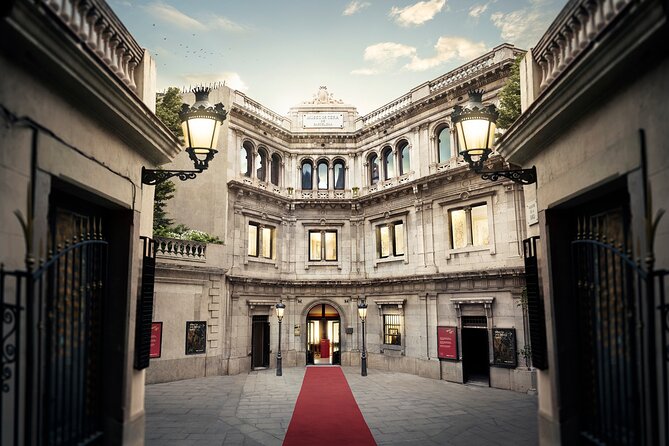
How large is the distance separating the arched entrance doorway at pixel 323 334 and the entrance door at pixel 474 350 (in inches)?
288

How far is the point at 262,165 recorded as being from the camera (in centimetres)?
2597

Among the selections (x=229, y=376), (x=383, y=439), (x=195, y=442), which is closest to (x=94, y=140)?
(x=195, y=442)

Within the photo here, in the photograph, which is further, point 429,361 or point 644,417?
point 429,361

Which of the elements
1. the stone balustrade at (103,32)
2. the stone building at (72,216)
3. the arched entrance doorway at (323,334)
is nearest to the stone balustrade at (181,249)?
the arched entrance doorway at (323,334)

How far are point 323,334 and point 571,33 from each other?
2245cm

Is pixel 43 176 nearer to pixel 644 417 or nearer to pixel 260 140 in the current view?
pixel 644 417

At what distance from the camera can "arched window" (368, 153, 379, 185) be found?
86.3ft

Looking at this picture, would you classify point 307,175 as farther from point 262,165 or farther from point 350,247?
point 350,247

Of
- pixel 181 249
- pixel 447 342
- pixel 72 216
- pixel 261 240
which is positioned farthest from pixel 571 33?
pixel 261 240

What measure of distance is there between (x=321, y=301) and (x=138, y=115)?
67.2 ft

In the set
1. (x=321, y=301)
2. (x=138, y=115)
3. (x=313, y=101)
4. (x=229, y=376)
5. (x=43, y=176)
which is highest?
(x=313, y=101)

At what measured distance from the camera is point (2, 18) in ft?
11.6

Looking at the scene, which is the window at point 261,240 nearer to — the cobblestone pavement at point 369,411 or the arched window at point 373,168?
the arched window at point 373,168

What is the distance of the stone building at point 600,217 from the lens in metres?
4.10
